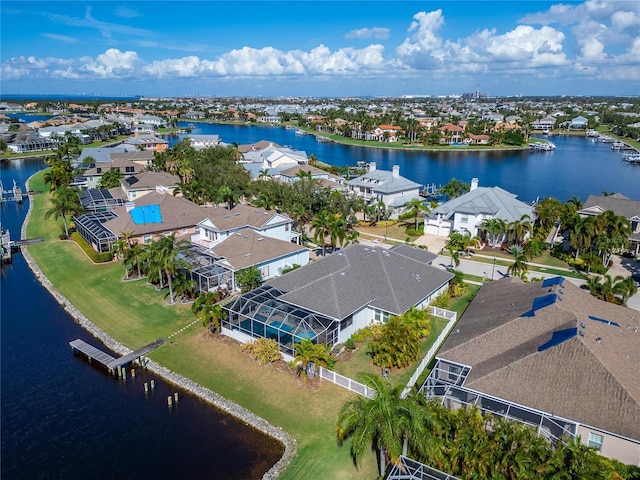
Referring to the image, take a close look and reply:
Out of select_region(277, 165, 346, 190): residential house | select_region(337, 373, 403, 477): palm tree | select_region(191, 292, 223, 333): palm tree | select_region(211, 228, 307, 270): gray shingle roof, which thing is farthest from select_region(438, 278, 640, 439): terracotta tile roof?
select_region(277, 165, 346, 190): residential house

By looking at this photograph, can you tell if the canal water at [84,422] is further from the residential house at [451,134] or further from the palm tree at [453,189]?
the residential house at [451,134]

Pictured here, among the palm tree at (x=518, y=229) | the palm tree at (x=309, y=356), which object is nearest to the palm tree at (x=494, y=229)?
the palm tree at (x=518, y=229)

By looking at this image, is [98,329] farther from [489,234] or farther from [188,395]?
[489,234]

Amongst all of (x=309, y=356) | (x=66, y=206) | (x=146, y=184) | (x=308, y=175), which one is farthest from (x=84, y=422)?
(x=308, y=175)

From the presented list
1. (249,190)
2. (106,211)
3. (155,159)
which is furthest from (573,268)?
(155,159)

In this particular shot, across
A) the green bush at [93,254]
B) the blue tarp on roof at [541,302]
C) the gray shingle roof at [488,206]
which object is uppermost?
the blue tarp on roof at [541,302]

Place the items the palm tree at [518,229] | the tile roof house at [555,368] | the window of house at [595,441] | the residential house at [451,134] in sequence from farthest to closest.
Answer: the residential house at [451,134] < the palm tree at [518,229] < the tile roof house at [555,368] < the window of house at [595,441]
